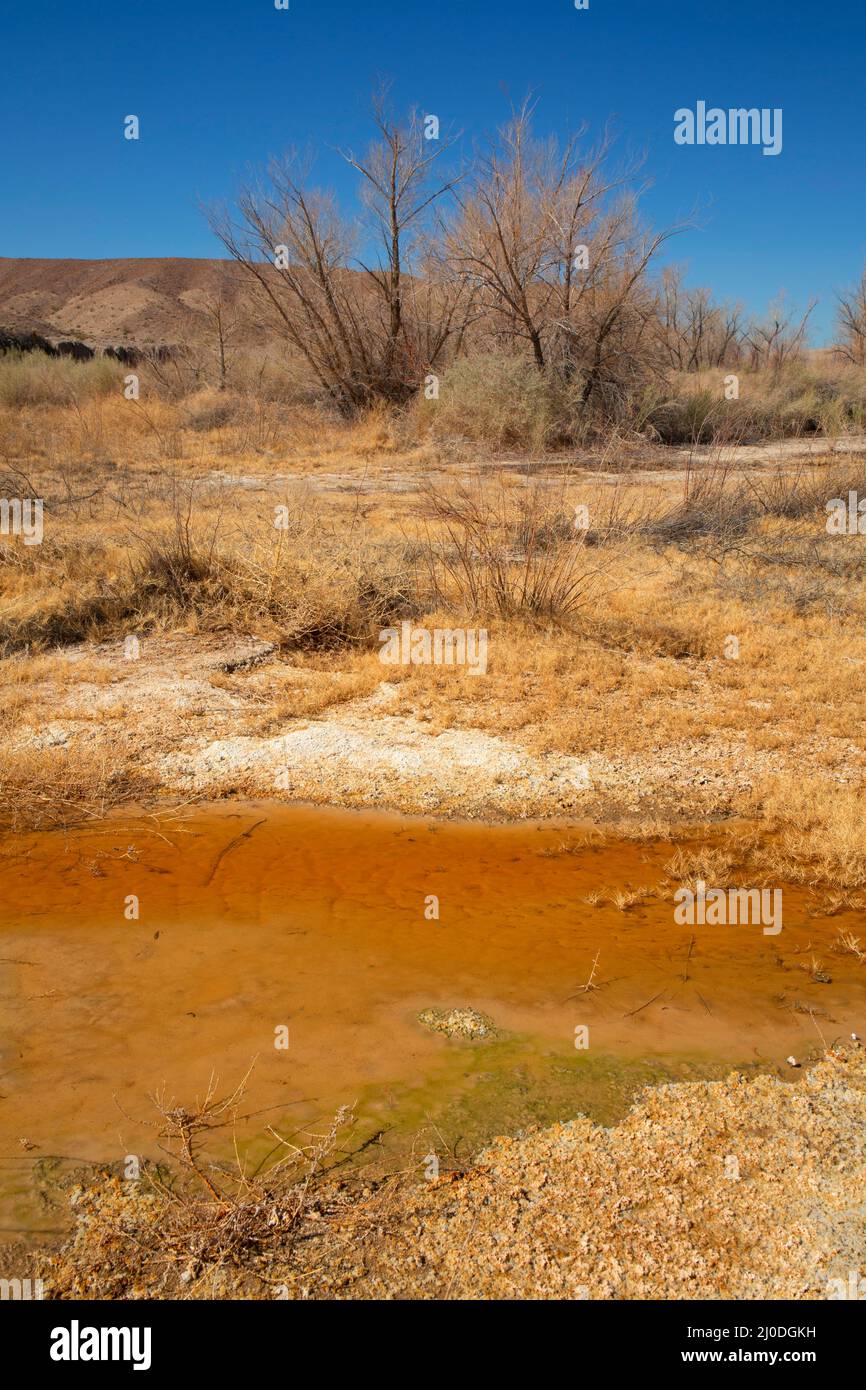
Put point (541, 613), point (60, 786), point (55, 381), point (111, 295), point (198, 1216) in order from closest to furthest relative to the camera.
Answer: point (198, 1216) < point (60, 786) < point (541, 613) < point (55, 381) < point (111, 295)

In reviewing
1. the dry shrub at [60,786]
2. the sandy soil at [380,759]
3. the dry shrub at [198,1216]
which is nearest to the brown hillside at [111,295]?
the sandy soil at [380,759]

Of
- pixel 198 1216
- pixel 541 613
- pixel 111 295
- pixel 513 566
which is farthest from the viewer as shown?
pixel 111 295

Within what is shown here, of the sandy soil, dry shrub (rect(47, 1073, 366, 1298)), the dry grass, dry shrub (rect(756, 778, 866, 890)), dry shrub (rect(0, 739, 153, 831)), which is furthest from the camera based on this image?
the dry grass

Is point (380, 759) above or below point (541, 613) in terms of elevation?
below

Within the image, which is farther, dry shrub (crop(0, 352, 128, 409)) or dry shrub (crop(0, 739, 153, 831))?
dry shrub (crop(0, 352, 128, 409))

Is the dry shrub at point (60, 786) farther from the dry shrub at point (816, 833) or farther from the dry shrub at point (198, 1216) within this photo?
the dry shrub at point (816, 833)

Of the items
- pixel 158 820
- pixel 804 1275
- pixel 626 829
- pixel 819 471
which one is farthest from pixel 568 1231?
pixel 819 471

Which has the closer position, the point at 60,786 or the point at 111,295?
the point at 60,786

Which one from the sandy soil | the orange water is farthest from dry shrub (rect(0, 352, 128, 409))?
the orange water

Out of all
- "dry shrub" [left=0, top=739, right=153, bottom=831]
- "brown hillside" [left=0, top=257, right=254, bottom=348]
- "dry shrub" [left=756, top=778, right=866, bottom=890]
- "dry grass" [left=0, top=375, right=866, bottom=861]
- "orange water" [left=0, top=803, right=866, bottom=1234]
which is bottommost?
"orange water" [left=0, top=803, right=866, bottom=1234]

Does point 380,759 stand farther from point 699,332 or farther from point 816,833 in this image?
point 699,332

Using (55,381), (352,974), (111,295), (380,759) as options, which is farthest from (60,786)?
(111,295)

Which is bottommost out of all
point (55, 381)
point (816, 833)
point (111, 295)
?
point (816, 833)

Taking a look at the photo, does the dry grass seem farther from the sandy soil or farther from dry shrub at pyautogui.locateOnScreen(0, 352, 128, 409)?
dry shrub at pyautogui.locateOnScreen(0, 352, 128, 409)
